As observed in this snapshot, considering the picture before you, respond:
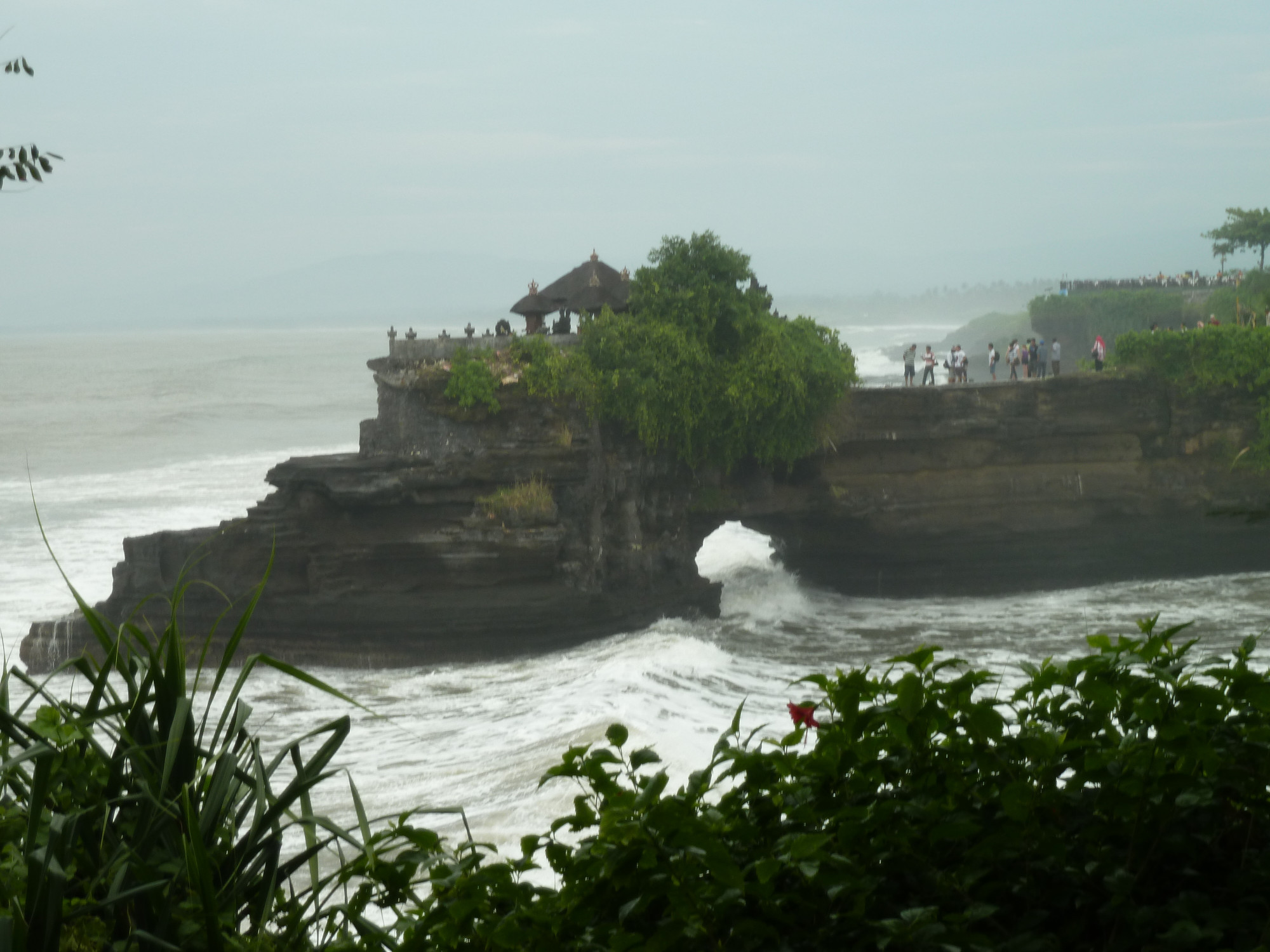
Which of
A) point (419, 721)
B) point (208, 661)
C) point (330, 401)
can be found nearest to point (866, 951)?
point (419, 721)

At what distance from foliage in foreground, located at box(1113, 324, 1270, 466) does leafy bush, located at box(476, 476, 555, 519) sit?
11396mm

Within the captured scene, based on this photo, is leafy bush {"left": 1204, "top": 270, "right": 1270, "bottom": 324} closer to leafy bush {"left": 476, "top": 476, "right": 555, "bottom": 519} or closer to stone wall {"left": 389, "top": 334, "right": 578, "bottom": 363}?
stone wall {"left": 389, "top": 334, "right": 578, "bottom": 363}

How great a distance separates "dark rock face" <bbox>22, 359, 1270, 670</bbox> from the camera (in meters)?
18.5

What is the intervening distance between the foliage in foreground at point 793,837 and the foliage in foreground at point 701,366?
16.1m

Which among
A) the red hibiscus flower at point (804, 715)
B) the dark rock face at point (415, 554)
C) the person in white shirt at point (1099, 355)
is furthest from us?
the person in white shirt at point (1099, 355)

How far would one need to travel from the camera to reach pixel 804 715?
9.53 feet

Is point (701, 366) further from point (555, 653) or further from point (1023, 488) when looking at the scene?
point (1023, 488)

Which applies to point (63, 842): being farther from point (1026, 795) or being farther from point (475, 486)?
point (475, 486)

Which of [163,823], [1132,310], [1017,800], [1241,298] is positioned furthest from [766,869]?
[1132,310]

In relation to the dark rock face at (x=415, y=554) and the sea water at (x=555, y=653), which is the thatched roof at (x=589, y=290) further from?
the sea water at (x=555, y=653)

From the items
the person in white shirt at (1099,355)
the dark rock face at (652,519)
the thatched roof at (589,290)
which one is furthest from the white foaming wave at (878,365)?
the thatched roof at (589,290)

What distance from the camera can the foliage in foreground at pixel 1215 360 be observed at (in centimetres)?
2138

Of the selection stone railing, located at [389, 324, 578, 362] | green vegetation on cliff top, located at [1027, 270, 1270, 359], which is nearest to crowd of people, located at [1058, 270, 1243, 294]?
green vegetation on cliff top, located at [1027, 270, 1270, 359]

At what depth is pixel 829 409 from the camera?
20.6 metres
